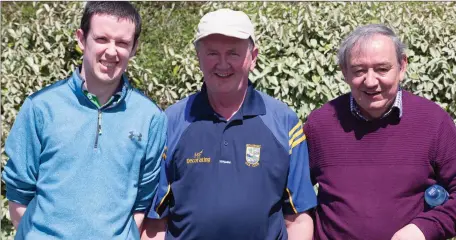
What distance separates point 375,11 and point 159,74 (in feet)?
5.72

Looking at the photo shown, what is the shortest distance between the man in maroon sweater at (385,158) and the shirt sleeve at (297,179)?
12 centimetres

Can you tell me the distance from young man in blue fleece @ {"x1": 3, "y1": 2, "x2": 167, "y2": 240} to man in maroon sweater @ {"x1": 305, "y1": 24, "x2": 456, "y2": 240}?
0.98 meters

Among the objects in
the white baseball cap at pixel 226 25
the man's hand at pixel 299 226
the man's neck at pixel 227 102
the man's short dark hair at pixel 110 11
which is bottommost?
the man's hand at pixel 299 226

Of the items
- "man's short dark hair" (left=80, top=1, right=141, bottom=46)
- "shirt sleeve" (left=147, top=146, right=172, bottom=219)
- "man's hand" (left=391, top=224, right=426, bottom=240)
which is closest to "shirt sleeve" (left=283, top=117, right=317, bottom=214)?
"man's hand" (left=391, top=224, right=426, bottom=240)

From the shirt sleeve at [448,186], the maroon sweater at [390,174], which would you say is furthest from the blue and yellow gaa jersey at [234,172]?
the shirt sleeve at [448,186]

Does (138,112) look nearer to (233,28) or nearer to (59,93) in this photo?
(59,93)

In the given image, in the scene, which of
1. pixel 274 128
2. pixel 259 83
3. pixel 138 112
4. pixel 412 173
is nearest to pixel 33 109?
pixel 138 112

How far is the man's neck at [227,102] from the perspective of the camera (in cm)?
340

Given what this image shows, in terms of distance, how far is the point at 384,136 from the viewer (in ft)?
11.3

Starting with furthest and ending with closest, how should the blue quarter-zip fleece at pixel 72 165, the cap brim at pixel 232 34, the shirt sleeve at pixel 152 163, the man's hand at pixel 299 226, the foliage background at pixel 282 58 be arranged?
1. the foliage background at pixel 282 58
2. the man's hand at pixel 299 226
3. the shirt sleeve at pixel 152 163
4. the cap brim at pixel 232 34
5. the blue quarter-zip fleece at pixel 72 165

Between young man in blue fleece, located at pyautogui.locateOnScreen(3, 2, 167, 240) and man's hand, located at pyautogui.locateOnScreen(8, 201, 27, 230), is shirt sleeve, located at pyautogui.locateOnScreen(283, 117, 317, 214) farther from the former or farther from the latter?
man's hand, located at pyautogui.locateOnScreen(8, 201, 27, 230)

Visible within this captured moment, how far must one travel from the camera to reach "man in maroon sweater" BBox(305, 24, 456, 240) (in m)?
3.37

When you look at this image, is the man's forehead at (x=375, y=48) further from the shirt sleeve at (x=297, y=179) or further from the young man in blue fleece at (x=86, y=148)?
the young man in blue fleece at (x=86, y=148)

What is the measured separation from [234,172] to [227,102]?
14.3 inches
